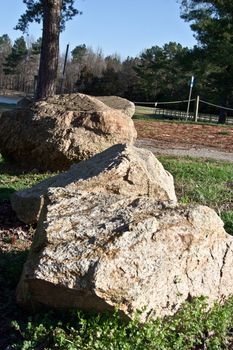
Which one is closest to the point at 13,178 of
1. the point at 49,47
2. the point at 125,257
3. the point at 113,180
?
the point at 113,180

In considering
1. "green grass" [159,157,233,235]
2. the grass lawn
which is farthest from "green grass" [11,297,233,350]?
"green grass" [159,157,233,235]

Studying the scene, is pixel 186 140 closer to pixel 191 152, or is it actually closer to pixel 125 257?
pixel 191 152

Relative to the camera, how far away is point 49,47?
13.9 m

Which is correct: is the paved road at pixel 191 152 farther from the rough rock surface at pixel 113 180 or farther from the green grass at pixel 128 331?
the green grass at pixel 128 331

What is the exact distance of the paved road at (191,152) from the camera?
36.2ft

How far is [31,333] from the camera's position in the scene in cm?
314

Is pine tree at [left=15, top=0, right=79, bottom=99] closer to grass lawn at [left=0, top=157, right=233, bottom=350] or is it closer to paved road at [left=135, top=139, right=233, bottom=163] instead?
paved road at [left=135, top=139, right=233, bottom=163]

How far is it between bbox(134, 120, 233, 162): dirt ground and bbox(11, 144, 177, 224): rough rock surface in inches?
226

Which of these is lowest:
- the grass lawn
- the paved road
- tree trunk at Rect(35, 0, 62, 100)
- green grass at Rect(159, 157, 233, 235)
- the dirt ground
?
the grass lawn

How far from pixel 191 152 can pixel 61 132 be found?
4095 mm

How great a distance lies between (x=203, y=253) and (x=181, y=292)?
1.07 ft

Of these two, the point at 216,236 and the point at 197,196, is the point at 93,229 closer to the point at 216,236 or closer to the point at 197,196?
the point at 216,236

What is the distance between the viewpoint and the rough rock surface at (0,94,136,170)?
8117 millimetres

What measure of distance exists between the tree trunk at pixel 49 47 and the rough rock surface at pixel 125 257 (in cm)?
1055
